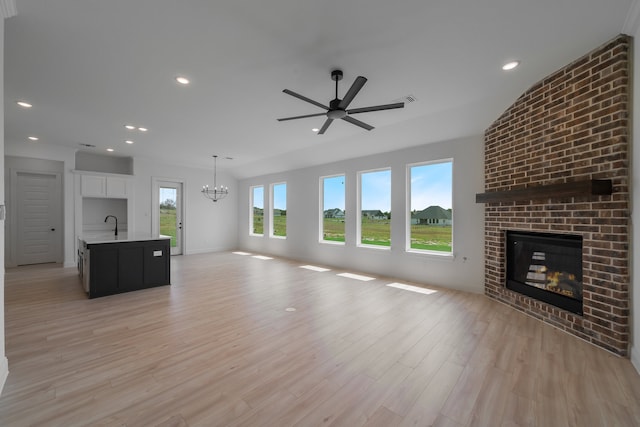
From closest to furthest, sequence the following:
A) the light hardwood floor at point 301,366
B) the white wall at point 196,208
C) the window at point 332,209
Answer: the light hardwood floor at point 301,366 → the window at point 332,209 → the white wall at point 196,208

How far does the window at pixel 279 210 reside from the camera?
26.9ft

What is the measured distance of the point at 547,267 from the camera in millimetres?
3324

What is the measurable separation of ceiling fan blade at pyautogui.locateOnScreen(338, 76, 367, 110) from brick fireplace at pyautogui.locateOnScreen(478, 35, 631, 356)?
7.65 feet

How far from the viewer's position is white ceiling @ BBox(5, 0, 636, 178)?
203cm

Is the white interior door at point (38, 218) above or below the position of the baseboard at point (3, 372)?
above

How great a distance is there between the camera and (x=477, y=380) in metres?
2.06

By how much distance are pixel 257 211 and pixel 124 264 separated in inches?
200

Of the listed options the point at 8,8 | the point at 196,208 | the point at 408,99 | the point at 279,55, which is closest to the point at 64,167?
the point at 196,208

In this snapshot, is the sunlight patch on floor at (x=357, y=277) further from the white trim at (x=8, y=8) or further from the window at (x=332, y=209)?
the white trim at (x=8, y=8)

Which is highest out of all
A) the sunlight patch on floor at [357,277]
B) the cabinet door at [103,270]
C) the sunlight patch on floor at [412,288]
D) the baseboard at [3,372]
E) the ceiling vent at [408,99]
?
the ceiling vent at [408,99]

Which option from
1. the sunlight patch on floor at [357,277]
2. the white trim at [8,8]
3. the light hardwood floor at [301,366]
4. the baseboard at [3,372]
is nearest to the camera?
the light hardwood floor at [301,366]

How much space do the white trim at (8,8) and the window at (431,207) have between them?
5.30 meters

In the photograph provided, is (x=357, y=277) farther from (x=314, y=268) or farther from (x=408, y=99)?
(x=408, y=99)

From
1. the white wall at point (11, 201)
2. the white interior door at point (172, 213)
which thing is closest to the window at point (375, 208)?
the white interior door at point (172, 213)
